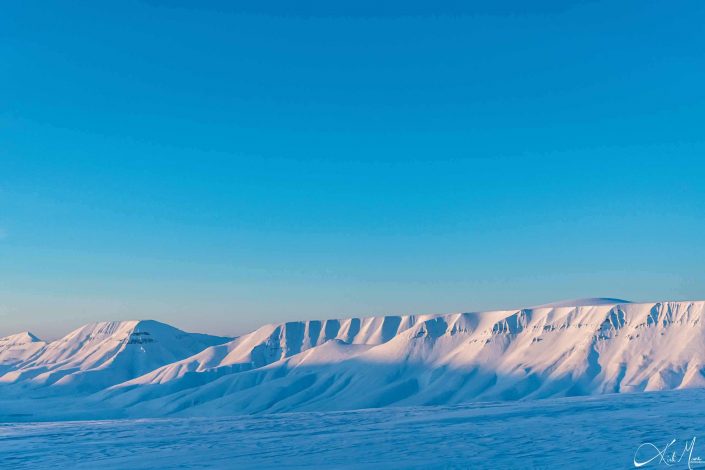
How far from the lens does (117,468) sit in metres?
42.1

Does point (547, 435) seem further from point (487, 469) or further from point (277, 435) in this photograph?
point (277, 435)

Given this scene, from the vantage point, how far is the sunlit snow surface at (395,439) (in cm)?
4083

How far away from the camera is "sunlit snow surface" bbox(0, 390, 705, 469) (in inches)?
1608

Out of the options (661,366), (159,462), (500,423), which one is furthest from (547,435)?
(661,366)

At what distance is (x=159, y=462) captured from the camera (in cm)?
4375

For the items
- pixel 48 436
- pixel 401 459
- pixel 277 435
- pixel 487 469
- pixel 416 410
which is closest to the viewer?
pixel 487 469

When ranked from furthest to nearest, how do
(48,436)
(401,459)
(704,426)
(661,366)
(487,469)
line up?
1. (661,366)
2. (48,436)
3. (704,426)
4. (401,459)
5. (487,469)

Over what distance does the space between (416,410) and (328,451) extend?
32.8 meters

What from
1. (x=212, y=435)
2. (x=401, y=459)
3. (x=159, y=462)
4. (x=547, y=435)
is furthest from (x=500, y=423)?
(x=159, y=462)

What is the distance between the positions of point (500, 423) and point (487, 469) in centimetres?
2173

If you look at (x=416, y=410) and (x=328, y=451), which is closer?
(x=328, y=451)

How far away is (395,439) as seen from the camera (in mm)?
50125

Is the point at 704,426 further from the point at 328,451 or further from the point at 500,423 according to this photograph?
the point at 328,451

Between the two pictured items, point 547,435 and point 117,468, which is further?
point 547,435
